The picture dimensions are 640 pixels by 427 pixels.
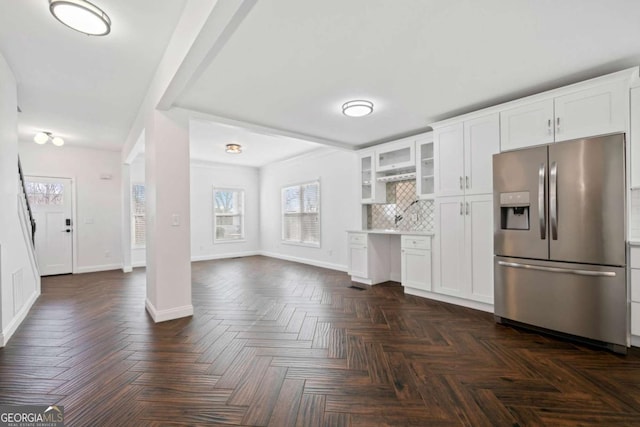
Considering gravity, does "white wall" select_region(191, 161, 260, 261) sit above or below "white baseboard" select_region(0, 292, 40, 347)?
above

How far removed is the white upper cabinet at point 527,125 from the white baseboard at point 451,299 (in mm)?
1843

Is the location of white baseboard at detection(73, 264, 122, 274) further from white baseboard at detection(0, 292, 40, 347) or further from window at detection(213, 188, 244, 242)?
white baseboard at detection(0, 292, 40, 347)

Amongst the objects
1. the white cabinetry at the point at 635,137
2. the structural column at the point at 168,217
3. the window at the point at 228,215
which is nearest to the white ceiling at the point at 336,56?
the white cabinetry at the point at 635,137

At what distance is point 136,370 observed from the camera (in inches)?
85.6

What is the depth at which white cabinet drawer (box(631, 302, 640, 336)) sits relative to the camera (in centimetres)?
239

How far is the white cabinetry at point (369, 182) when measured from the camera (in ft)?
16.4

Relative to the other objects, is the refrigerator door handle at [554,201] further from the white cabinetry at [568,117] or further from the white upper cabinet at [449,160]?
the white upper cabinet at [449,160]

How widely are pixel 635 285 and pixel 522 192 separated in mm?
1120

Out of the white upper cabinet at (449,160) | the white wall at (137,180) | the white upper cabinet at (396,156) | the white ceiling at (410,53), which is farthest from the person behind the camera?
the white wall at (137,180)

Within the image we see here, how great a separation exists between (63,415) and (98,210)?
19.0 feet

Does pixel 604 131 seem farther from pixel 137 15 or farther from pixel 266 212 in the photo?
pixel 266 212

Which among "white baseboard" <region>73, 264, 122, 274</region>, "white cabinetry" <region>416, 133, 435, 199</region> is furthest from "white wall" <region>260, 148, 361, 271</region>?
"white baseboard" <region>73, 264, 122, 274</region>

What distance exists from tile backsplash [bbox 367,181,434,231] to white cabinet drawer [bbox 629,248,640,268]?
7.20ft

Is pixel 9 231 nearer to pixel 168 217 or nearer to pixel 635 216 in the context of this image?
pixel 168 217
